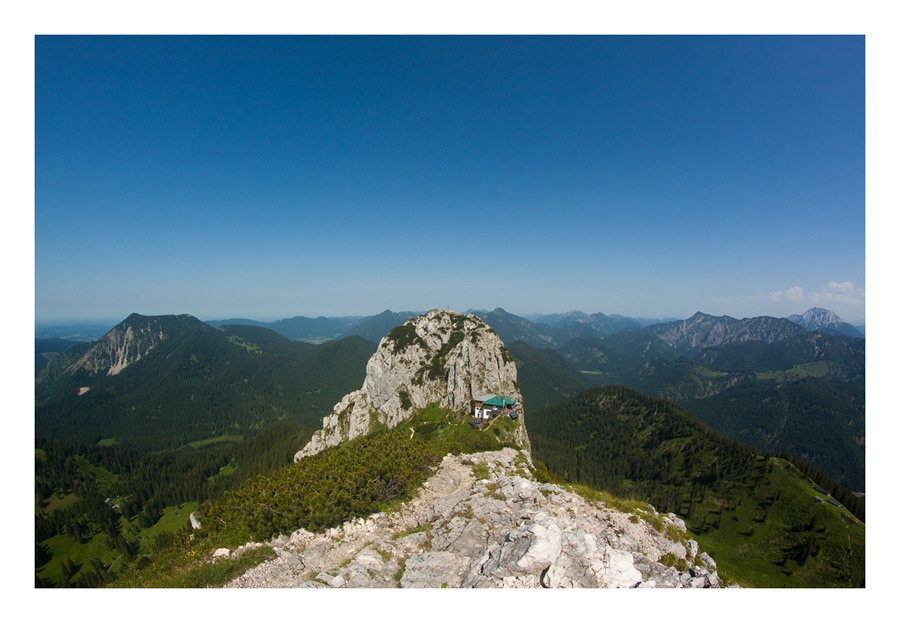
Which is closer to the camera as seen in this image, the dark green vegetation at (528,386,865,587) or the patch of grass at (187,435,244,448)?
the dark green vegetation at (528,386,865,587)

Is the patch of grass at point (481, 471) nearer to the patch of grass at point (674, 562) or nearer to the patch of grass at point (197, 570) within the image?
the patch of grass at point (674, 562)

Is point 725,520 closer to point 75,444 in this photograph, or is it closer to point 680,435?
point 680,435

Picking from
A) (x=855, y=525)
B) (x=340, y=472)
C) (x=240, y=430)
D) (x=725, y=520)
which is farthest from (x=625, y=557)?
(x=240, y=430)

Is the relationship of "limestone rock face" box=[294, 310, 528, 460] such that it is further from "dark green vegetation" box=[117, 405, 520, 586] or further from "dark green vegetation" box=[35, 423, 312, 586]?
"dark green vegetation" box=[117, 405, 520, 586]

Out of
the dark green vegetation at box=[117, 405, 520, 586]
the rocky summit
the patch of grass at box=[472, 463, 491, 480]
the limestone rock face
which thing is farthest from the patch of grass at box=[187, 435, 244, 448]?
the rocky summit

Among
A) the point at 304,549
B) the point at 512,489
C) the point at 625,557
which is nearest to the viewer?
the point at 625,557

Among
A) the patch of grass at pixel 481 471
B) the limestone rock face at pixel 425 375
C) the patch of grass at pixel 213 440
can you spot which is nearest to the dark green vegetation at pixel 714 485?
the patch of grass at pixel 481 471
